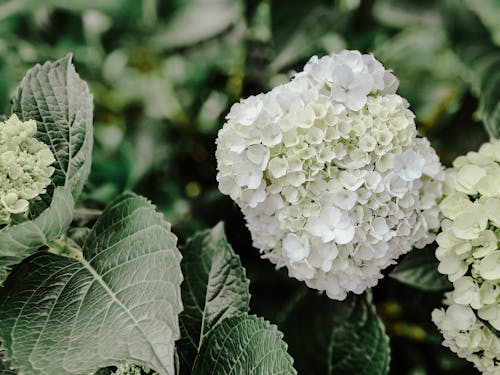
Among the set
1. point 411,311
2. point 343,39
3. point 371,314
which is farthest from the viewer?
point 343,39

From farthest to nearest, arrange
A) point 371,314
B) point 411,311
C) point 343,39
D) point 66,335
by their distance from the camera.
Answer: point 343,39 < point 411,311 < point 371,314 < point 66,335

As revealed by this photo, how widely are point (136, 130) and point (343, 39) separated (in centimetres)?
46

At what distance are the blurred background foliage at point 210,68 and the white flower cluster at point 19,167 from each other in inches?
16.2

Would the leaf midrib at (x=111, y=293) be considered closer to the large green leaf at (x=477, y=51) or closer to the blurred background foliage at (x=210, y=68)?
the blurred background foliage at (x=210, y=68)

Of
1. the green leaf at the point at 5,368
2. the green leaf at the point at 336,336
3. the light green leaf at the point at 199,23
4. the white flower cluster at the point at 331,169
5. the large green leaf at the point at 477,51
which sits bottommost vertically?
the green leaf at the point at 336,336

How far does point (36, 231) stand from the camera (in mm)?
605

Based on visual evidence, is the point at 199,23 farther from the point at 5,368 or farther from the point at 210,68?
the point at 5,368

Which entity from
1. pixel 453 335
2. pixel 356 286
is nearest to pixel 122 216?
pixel 356 286

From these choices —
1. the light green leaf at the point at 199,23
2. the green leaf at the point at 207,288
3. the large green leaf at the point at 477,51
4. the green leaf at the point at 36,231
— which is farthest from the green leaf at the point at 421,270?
the light green leaf at the point at 199,23

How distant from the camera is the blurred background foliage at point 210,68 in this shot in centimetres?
112

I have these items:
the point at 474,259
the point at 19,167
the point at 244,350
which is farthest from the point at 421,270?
the point at 19,167

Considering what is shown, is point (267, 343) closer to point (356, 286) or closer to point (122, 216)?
point (356, 286)

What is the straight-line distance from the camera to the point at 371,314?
85 cm

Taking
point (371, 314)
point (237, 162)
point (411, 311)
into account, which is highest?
point (237, 162)
